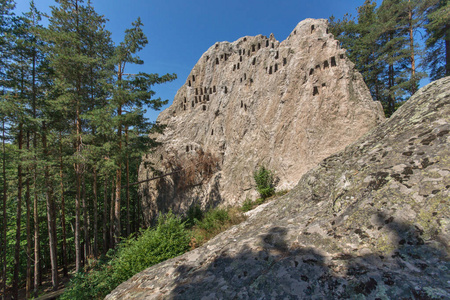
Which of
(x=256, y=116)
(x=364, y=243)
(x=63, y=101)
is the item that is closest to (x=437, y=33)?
(x=256, y=116)

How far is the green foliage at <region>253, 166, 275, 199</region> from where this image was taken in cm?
1105

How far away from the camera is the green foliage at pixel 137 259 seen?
507 cm

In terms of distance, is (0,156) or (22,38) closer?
(0,156)

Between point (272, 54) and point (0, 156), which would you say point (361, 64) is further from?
point (0, 156)

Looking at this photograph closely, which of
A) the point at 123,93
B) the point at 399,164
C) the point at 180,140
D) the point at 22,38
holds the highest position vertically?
the point at 22,38

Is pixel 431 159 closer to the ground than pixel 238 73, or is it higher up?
closer to the ground

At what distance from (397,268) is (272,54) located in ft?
51.9

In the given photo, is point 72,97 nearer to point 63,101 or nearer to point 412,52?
point 63,101

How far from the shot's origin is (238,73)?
59.0 ft

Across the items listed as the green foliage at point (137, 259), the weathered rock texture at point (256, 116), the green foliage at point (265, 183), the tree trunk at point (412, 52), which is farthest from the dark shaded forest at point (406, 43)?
the green foliage at point (137, 259)

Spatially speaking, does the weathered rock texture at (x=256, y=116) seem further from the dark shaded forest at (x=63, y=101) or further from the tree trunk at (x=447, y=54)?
the tree trunk at (x=447, y=54)

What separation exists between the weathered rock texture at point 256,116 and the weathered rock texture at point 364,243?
25.0ft

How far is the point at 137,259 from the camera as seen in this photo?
16.6ft

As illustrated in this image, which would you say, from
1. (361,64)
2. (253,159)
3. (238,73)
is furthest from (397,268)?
(361,64)
